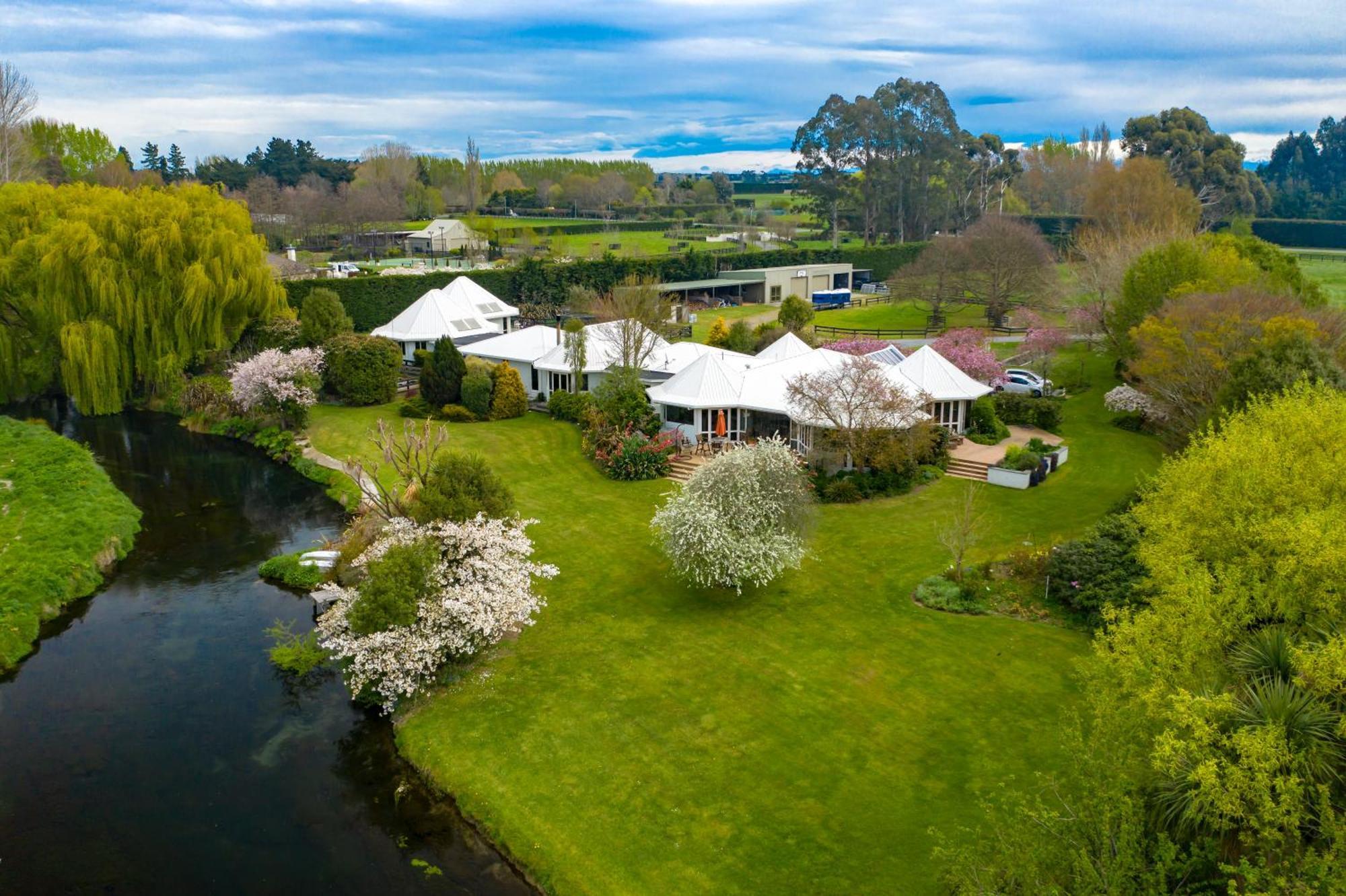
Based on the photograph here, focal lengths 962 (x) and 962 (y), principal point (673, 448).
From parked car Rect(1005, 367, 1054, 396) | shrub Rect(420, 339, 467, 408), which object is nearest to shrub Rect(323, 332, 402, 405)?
shrub Rect(420, 339, 467, 408)

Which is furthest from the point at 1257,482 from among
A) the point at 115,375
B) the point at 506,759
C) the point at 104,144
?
the point at 104,144

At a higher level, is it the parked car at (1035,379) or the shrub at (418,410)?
the parked car at (1035,379)

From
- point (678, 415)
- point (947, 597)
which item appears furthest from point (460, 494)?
point (678, 415)

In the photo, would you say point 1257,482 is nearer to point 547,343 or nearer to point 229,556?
point 229,556

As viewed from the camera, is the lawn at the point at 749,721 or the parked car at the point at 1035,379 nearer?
the lawn at the point at 749,721

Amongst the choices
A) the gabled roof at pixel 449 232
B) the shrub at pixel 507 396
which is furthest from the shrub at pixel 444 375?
the gabled roof at pixel 449 232

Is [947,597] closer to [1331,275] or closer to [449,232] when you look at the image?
[1331,275]

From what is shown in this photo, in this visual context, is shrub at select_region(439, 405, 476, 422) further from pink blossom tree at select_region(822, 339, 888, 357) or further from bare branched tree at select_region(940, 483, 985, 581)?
bare branched tree at select_region(940, 483, 985, 581)

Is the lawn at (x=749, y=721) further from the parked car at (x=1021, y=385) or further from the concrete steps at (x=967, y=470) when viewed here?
the parked car at (x=1021, y=385)
